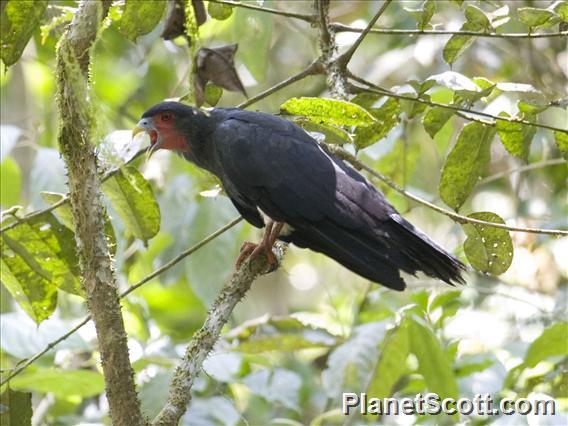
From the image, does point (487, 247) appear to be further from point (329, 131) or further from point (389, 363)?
point (389, 363)

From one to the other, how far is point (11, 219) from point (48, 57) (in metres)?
2.34

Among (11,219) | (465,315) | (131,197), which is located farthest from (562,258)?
(11,219)

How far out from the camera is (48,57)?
17.7 feet

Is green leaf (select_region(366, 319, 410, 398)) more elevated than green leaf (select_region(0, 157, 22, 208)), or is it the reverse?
green leaf (select_region(0, 157, 22, 208))

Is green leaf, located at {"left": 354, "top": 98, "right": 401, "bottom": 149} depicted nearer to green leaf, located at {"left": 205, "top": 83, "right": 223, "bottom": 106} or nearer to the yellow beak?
green leaf, located at {"left": 205, "top": 83, "right": 223, "bottom": 106}

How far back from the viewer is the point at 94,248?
2.78 m

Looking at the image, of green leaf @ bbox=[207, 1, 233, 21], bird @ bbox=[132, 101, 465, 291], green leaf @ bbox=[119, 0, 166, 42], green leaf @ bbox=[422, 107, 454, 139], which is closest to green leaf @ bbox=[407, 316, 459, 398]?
bird @ bbox=[132, 101, 465, 291]

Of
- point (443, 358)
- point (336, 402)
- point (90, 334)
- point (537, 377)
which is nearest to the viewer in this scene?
point (443, 358)

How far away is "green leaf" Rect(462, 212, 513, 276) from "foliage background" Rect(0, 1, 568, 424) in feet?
1.36

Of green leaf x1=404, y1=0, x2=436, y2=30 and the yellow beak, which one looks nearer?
green leaf x1=404, y1=0, x2=436, y2=30

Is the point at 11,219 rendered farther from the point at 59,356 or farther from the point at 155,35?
the point at 155,35

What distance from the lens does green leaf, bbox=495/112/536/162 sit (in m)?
3.45

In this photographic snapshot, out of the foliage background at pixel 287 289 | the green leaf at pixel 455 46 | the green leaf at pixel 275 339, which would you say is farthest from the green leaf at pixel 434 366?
the green leaf at pixel 455 46

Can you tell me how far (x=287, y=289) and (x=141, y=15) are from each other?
515cm
